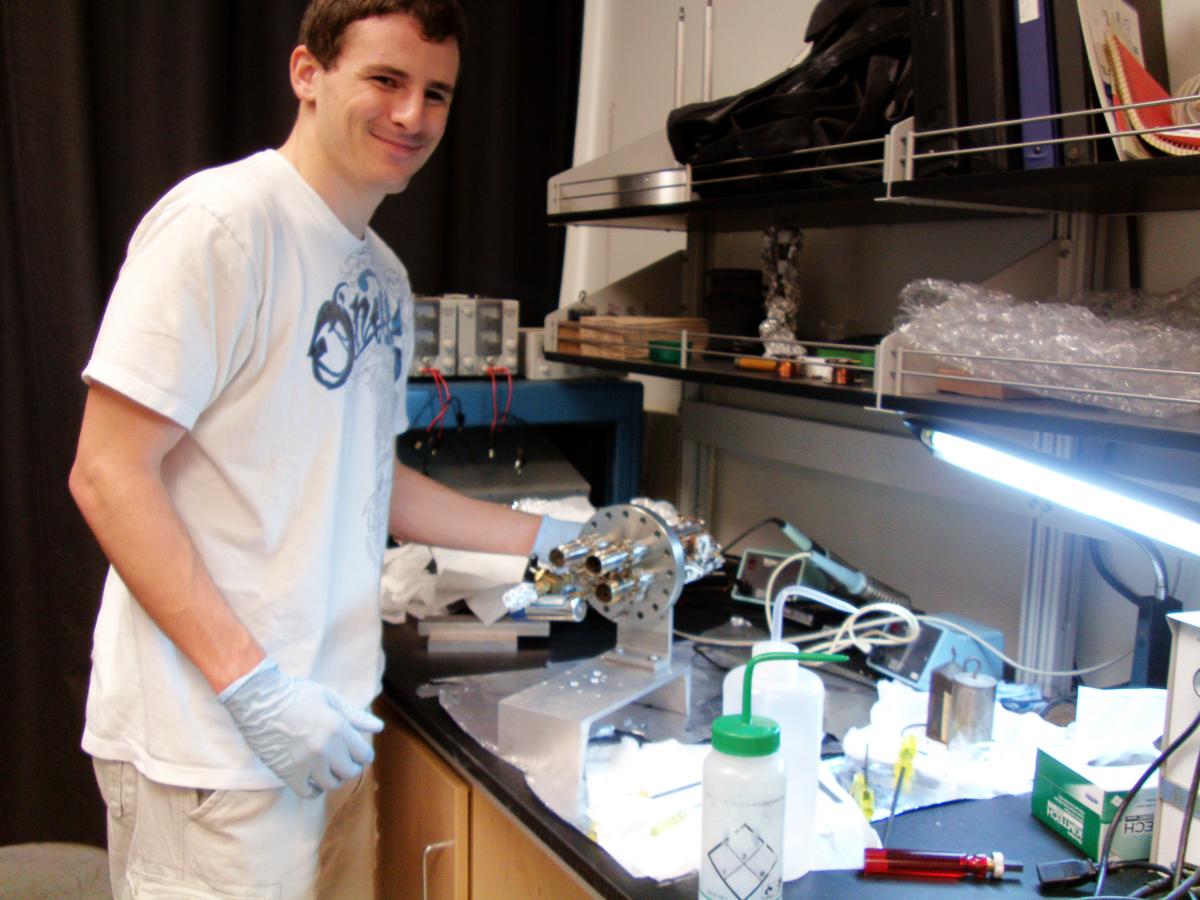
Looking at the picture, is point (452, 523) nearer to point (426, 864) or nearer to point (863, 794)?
point (426, 864)

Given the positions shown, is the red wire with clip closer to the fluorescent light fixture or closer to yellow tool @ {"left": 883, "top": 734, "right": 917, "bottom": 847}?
the fluorescent light fixture

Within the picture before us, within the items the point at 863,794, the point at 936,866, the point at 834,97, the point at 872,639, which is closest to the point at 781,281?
the point at 834,97

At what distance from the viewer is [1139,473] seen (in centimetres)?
128

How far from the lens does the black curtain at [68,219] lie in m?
1.83

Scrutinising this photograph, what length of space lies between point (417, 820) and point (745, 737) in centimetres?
76

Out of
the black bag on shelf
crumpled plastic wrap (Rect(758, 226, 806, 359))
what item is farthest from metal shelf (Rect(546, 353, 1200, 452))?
the black bag on shelf

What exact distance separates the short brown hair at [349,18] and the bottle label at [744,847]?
0.96 m

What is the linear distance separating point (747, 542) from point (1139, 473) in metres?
0.92

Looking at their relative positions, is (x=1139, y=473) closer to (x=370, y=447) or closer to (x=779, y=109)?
(x=779, y=109)

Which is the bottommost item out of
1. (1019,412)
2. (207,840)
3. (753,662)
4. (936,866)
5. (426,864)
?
(426,864)

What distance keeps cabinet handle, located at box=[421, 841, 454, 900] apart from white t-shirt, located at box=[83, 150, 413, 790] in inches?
10.2

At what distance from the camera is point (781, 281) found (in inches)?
64.7

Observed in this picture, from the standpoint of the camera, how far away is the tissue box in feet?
3.14

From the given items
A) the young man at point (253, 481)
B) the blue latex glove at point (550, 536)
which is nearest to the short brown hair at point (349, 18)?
A: the young man at point (253, 481)
